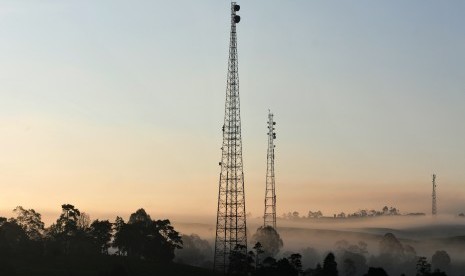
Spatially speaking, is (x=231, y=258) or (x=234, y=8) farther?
(x=231, y=258)

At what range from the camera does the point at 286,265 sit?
194375mm

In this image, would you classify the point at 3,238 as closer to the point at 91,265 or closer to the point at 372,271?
the point at 91,265

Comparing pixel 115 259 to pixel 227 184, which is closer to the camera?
pixel 227 184

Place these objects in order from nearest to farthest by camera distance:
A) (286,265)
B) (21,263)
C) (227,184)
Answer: (227,184), (21,263), (286,265)

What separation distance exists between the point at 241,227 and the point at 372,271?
3825cm

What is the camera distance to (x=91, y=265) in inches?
7298

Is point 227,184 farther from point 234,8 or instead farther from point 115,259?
point 115,259

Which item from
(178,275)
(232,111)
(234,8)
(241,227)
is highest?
(234,8)

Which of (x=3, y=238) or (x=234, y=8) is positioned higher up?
(x=234, y=8)

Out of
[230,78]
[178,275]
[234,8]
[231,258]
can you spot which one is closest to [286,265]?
[231,258]

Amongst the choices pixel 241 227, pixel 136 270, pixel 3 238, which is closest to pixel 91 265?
pixel 136 270

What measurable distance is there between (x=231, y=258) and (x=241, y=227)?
2796cm

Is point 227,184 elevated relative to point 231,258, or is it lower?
elevated

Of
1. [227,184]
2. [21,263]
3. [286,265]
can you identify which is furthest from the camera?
[286,265]
